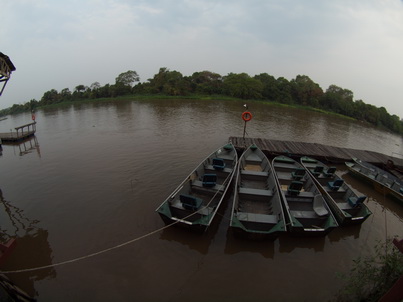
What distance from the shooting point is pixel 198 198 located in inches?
388

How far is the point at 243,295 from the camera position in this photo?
A: 6758 mm

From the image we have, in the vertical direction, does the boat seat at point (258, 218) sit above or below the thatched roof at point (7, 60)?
below

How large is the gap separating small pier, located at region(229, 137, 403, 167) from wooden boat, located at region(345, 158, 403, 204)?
A: 2205 millimetres

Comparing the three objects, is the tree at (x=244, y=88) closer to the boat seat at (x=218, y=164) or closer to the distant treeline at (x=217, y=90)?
the distant treeline at (x=217, y=90)

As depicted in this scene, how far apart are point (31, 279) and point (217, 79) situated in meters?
67.7

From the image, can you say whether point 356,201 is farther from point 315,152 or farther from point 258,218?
point 315,152

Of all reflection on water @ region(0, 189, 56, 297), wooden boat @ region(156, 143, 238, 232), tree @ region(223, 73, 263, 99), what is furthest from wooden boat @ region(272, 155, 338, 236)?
tree @ region(223, 73, 263, 99)

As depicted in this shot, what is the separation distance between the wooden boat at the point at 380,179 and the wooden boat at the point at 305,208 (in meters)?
5.40

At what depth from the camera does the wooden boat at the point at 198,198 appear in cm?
843

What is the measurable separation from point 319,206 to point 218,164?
588cm

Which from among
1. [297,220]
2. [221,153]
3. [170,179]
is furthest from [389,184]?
[170,179]

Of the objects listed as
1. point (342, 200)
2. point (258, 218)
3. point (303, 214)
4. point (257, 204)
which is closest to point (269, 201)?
point (257, 204)

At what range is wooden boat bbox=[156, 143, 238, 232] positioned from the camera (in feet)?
27.7

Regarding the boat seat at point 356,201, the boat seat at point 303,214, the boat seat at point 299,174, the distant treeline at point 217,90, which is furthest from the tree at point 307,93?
the boat seat at point 303,214
